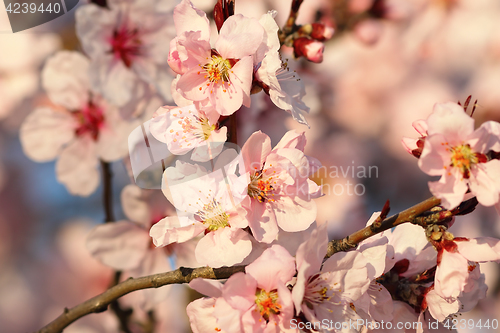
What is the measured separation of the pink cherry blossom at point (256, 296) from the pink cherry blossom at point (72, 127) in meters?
0.39

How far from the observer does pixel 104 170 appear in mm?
667

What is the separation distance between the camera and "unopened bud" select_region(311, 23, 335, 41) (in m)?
0.54

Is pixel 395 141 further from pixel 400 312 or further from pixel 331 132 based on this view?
pixel 400 312

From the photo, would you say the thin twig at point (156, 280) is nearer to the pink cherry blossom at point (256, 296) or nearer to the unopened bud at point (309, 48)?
the pink cherry blossom at point (256, 296)

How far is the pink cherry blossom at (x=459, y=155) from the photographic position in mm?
301

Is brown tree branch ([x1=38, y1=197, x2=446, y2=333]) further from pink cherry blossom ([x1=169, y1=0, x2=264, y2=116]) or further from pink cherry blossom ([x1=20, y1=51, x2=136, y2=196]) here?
pink cherry blossom ([x1=20, y1=51, x2=136, y2=196])

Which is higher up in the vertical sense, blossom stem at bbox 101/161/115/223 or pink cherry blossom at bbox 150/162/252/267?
pink cherry blossom at bbox 150/162/252/267

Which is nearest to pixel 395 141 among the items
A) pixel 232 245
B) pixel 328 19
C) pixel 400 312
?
pixel 328 19

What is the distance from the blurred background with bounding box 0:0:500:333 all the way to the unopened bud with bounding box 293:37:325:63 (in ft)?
0.43

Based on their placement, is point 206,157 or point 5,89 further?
point 5,89

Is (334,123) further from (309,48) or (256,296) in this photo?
(256,296)

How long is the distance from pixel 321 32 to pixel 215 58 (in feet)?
0.79

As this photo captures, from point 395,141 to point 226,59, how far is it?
0.51 m

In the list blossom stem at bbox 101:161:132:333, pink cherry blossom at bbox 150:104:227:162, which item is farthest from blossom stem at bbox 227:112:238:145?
blossom stem at bbox 101:161:132:333
